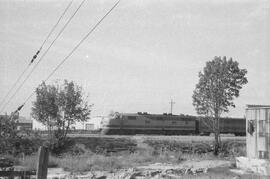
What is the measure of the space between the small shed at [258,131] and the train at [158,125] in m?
40.1

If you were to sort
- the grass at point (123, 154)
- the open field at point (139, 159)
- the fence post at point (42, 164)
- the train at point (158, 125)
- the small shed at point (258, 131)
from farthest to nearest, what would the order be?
the train at point (158, 125)
the grass at point (123, 154)
the small shed at point (258, 131)
the open field at point (139, 159)
the fence post at point (42, 164)

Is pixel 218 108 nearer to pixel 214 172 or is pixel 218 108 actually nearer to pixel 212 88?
pixel 212 88

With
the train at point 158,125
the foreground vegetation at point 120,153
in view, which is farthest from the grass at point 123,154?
the train at point 158,125

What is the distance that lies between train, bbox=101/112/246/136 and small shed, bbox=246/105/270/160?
1577 inches

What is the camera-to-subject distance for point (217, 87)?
35.7 m

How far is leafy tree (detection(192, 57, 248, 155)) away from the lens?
116 ft

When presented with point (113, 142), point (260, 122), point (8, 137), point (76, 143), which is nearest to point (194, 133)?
point (113, 142)

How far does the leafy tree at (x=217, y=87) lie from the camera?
3550 cm

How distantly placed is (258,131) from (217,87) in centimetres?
1335

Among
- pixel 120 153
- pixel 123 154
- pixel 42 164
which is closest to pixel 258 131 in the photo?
pixel 123 154

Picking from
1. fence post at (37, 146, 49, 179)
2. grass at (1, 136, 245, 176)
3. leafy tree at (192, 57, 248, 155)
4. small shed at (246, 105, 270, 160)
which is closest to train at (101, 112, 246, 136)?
grass at (1, 136, 245, 176)

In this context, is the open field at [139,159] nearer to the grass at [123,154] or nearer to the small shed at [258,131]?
the grass at [123,154]

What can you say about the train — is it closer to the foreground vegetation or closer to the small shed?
the foreground vegetation

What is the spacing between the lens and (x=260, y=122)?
22.5 meters
